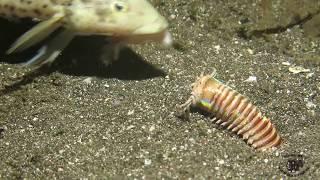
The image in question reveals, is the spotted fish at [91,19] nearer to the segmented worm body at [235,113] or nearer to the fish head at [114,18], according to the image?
the fish head at [114,18]

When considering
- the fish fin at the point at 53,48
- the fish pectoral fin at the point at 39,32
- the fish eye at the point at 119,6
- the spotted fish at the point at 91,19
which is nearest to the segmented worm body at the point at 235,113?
the spotted fish at the point at 91,19

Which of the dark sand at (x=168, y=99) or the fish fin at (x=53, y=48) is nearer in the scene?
the dark sand at (x=168, y=99)

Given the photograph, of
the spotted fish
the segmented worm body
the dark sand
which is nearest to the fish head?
the spotted fish

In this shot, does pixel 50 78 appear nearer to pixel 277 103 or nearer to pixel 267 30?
pixel 277 103

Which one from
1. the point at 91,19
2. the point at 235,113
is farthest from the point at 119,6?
the point at 235,113

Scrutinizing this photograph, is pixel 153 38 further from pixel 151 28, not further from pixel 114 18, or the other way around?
pixel 114 18

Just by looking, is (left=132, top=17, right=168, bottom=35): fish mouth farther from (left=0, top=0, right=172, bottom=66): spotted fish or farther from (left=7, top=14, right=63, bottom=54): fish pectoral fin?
(left=7, top=14, right=63, bottom=54): fish pectoral fin

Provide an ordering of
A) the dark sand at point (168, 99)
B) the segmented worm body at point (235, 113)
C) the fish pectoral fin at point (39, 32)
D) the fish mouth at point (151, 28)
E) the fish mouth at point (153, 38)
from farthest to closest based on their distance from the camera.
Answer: the fish mouth at point (153, 38) < the fish mouth at point (151, 28) < the fish pectoral fin at point (39, 32) < the segmented worm body at point (235, 113) < the dark sand at point (168, 99)
